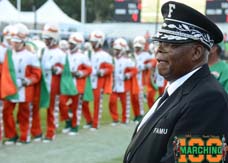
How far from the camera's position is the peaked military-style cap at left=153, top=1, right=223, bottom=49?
2344 millimetres

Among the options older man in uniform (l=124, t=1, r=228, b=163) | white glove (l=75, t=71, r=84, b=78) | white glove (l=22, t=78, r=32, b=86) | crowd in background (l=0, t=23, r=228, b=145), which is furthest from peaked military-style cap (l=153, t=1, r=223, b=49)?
white glove (l=75, t=71, r=84, b=78)

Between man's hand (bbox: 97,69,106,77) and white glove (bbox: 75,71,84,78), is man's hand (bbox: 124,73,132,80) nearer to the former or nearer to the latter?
man's hand (bbox: 97,69,106,77)

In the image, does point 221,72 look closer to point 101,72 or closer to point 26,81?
point 26,81

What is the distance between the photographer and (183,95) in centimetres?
232

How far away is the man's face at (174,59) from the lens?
7.73ft

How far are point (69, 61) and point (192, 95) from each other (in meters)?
7.70

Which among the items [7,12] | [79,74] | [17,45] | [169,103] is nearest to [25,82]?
[17,45]

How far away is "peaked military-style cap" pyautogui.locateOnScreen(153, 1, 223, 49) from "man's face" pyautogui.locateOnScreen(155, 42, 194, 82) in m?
0.03

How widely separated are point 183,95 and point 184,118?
15 centimetres

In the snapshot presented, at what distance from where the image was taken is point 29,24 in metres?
33.0

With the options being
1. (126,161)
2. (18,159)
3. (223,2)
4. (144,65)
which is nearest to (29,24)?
(223,2)

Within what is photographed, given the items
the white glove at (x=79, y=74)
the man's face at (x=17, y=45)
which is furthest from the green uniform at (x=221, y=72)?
the white glove at (x=79, y=74)

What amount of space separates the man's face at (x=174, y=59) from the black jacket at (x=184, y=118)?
58 millimetres

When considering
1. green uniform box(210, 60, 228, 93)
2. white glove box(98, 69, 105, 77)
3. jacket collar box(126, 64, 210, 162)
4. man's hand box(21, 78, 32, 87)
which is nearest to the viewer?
jacket collar box(126, 64, 210, 162)
